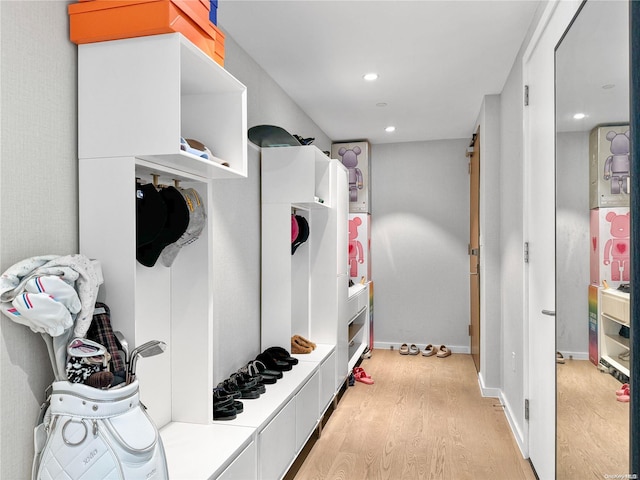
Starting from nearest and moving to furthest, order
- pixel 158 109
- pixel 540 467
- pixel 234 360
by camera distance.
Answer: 1. pixel 158 109
2. pixel 540 467
3. pixel 234 360

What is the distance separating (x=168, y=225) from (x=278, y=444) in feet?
4.04

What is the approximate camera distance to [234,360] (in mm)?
2693

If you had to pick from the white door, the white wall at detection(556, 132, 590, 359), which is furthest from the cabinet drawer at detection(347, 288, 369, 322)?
the white wall at detection(556, 132, 590, 359)

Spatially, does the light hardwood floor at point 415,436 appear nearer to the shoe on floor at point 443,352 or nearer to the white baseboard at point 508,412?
the white baseboard at point 508,412

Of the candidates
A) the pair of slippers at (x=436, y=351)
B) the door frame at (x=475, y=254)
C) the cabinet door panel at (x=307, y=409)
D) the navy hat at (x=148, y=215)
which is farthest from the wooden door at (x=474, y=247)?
the navy hat at (x=148, y=215)

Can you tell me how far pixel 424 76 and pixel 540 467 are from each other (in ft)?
8.43

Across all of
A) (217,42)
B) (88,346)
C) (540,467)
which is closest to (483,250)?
(540,467)

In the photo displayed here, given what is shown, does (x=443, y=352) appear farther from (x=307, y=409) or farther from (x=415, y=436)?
(x=307, y=409)

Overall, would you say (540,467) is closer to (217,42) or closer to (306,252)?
(306,252)

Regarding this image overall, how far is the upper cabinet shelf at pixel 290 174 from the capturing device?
2.99m

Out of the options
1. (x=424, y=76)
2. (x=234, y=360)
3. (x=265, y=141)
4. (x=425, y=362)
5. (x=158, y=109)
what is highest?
(x=424, y=76)

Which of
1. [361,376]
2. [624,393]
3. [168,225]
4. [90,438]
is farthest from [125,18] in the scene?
[361,376]

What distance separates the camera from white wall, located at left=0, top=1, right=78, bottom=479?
121cm

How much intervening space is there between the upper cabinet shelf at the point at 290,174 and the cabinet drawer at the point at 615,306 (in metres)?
1.85
